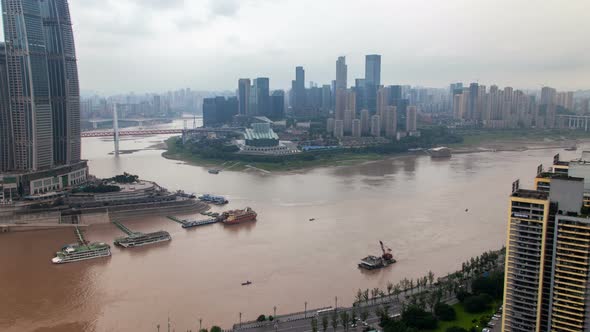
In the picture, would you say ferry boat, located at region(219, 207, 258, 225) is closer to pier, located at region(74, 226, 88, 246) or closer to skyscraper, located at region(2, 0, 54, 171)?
pier, located at region(74, 226, 88, 246)

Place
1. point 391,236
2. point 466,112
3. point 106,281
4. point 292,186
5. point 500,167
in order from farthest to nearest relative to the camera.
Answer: point 466,112, point 500,167, point 292,186, point 391,236, point 106,281

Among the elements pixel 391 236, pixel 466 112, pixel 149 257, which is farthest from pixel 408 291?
pixel 466 112

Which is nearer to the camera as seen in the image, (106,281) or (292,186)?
(106,281)

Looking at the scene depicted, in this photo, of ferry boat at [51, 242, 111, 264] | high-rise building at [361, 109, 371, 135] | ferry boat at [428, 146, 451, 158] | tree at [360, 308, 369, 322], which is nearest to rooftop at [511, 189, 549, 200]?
tree at [360, 308, 369, 322]

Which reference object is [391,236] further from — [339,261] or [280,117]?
[280,117]

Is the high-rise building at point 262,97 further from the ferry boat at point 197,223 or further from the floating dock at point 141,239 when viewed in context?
the floating dock at point 141,239
